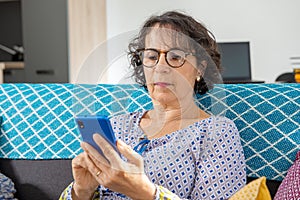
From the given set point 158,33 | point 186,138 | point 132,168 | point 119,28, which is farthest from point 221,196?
point 119,28

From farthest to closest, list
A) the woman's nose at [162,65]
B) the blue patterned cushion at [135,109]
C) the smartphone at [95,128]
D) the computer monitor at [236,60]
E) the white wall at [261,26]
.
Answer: the white wall at [261,26], the computer monitor at [236,60], the blue patterned cushion at [135,109], the woman's nose at [162,65], the smartphone at [95,128]

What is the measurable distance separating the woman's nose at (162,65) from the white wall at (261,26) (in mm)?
4046

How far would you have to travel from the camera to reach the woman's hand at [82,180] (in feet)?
3.71

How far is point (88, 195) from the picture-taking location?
125cm

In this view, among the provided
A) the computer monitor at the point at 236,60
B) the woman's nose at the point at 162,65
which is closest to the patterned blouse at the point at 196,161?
the woman's nose at the point at 162,65

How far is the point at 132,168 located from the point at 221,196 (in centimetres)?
30

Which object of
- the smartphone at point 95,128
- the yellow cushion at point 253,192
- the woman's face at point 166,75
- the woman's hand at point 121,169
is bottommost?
the yellow cushion at point 253,192

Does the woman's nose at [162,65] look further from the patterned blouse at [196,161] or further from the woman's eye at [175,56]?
the patterned blouse at [196,161]

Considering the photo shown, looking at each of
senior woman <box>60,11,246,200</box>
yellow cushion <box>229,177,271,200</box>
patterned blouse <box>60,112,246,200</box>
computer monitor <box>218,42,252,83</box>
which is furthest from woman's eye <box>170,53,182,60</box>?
computer monitor <box>218,42,252,83</box>

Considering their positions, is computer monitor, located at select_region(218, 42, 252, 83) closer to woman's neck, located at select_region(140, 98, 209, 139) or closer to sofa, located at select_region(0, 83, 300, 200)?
sofa, located at select_region(0, 83, 300, 200)

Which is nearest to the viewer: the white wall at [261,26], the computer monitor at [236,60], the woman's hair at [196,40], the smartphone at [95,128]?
the smartphone at [95,128]

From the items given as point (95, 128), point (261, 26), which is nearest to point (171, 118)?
point (95, 128)

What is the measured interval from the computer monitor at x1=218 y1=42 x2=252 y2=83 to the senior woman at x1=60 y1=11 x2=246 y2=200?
11.2 feet

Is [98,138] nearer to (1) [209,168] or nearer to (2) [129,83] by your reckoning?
(2) [129,83]
